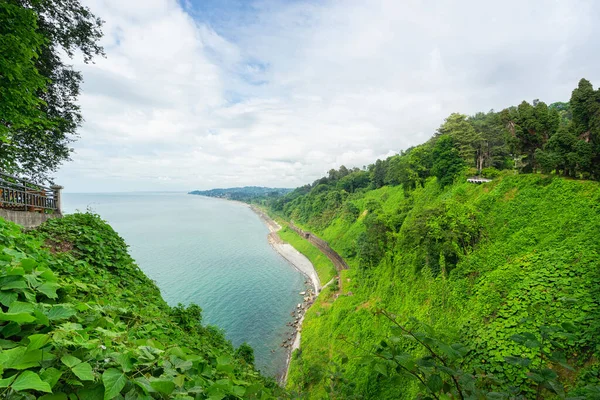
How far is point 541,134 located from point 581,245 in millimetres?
10386

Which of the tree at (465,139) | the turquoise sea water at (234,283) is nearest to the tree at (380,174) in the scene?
the tree at (465,139)

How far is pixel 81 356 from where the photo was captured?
1520 mm

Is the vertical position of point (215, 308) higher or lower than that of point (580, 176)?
lower

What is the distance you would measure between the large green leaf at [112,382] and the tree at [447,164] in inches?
1049

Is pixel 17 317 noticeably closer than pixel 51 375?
No

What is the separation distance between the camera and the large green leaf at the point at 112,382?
52.1 inches

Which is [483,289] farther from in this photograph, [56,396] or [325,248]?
[325,248]

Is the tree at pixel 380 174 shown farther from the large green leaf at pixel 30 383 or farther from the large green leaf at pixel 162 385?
the large green leaf at pixel 30 383

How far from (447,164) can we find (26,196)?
27745 millimetres

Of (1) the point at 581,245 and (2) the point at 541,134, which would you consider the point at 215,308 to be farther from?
(2) the point at 541,134

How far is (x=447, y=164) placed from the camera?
2386 centimetres

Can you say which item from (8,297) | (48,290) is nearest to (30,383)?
(8,297)

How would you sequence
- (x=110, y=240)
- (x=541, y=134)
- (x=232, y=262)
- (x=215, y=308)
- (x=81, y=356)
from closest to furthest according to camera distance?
(x=81, y=356) < (x=110, y=240) < (x=541, y=134) < (x=215, y=308) < (x=232, y=262)

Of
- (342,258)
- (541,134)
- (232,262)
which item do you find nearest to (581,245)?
(541,134)
